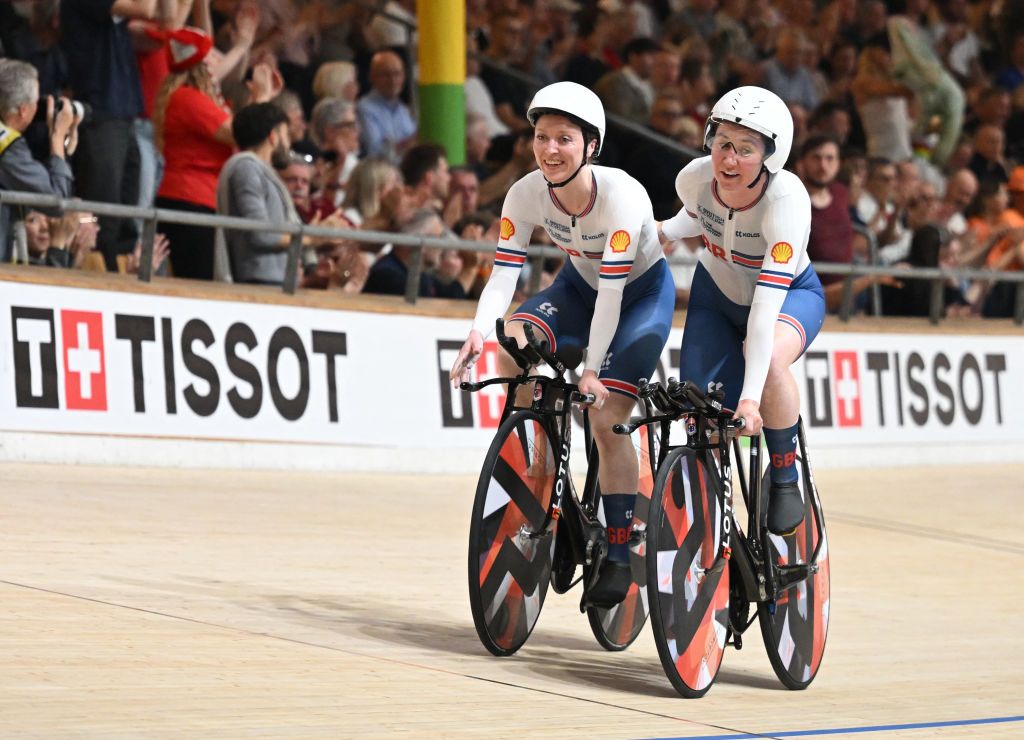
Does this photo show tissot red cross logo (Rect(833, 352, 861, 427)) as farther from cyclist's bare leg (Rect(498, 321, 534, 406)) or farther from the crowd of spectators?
cyclist's bare leg (Rect(498, 321, 534, 406))

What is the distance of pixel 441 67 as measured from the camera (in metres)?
11.9

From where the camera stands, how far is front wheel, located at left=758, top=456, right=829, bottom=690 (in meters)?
5.53

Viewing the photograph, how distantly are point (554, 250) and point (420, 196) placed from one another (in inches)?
33.7

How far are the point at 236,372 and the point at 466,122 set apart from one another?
444cm

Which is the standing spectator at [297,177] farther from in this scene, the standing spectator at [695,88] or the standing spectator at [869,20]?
the standing spectator at [869,20]

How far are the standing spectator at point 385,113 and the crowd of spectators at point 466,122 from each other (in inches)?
0.6

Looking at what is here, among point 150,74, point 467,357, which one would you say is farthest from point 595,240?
point 150,74

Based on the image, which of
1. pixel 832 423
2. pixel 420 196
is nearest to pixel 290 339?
pixel 420 196

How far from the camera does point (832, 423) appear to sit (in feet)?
A: 38.7

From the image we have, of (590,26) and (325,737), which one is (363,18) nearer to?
(590,26)

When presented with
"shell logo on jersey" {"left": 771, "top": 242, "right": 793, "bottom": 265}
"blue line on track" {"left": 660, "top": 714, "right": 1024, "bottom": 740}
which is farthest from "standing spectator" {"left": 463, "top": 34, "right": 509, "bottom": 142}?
"blue line on track" {"left": 660, "top": 714, "right": 1024, "bottom": 740}

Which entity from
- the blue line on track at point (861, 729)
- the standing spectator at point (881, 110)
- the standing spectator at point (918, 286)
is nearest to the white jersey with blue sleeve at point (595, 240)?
the blue line on track at point (861, 729)

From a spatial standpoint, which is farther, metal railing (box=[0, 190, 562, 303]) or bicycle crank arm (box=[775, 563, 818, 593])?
metal railing (box=[0, 190, 562, 303])

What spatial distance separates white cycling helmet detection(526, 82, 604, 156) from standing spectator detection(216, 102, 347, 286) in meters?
4.13
